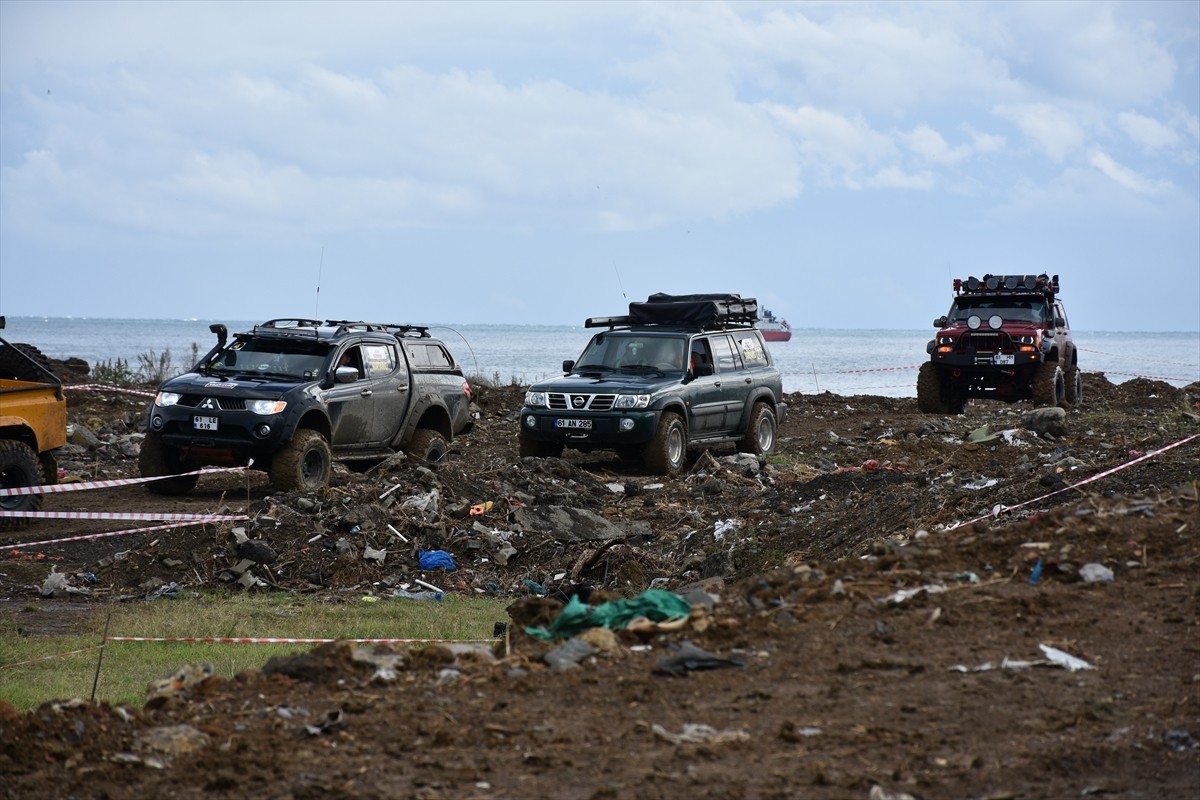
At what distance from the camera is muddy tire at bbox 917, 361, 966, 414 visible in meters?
25.2

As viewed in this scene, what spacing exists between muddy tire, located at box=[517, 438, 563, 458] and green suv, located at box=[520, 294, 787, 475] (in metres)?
0.01

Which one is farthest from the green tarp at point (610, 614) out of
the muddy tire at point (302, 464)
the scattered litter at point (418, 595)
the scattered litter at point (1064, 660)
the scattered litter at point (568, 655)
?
the muddy tire at point (302, 464)

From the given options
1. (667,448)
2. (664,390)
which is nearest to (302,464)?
(667,448)

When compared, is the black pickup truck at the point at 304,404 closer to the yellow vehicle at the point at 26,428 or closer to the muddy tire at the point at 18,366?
the yellow vehicle at the point at 26,428

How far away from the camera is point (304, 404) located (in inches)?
565

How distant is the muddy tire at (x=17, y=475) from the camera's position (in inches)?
496

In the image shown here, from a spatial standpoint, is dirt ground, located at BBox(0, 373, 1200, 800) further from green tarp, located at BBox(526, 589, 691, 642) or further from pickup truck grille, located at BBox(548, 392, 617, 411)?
pickup truck grille, located at BBox(548, 392, 617, 411)

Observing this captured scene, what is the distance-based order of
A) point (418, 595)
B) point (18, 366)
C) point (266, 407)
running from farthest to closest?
point (266, 407)
point (18, 366)
point (418, 595)

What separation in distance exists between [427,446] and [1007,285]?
13.3m

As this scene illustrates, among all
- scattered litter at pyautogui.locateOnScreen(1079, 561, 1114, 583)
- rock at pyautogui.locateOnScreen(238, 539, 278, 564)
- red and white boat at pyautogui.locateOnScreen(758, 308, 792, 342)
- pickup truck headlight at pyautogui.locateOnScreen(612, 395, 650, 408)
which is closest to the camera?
scattered litter at pyautogui.locateOnScreen(1079, 561, 1114, 583)

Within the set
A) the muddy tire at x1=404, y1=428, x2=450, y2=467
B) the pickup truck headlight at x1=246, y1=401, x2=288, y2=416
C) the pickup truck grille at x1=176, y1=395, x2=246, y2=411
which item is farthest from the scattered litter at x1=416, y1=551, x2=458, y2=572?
the muddy tire at x1=404, y1=428, x2=450, y2=467

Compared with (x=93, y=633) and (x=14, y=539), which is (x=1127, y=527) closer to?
(x=93, y=633)

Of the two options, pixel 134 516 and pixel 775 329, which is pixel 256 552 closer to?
pixel 134 516

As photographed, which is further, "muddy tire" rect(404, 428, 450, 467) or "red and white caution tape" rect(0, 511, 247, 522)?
"muddy tire" rect(404, 428, 450, 467)
